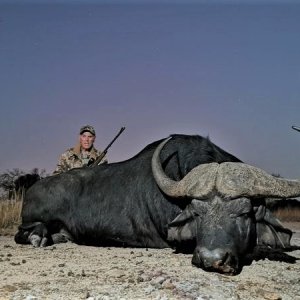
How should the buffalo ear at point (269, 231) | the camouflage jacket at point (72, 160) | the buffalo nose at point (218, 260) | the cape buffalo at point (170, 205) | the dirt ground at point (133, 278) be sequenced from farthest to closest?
the camouflage jacket at point (72, 160) → the buffalo ear at point (269, 231) → the cape buffalo at point (170, 205) → the buffalo nose at point (218, 260) → the dirt ground at point (133, 278)

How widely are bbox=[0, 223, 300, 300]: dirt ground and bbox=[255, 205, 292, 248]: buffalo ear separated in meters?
0.21

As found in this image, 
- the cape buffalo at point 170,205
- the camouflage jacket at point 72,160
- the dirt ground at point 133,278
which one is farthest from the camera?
the camouflage jacket at point 72,160

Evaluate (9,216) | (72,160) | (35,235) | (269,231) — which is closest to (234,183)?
(269,231)

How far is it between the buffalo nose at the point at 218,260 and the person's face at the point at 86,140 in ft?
18.2

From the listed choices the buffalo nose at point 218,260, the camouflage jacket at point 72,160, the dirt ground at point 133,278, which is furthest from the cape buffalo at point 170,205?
the camouflage jacket at point 72,160

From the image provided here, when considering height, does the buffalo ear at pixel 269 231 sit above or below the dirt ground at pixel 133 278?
above

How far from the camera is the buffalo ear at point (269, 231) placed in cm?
505

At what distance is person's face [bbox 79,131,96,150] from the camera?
31.8ft

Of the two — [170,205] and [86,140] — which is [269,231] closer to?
[170,205]

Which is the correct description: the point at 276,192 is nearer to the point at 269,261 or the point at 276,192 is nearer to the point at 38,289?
the point at 269,261

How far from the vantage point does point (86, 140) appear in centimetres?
970

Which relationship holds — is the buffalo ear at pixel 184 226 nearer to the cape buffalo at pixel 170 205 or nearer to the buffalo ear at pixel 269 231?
the cape buffalo at pixel 170 205

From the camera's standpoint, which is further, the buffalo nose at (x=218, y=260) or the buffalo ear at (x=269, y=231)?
the buffalo ear at (x=269, y=231)

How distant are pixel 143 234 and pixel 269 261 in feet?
5.54
